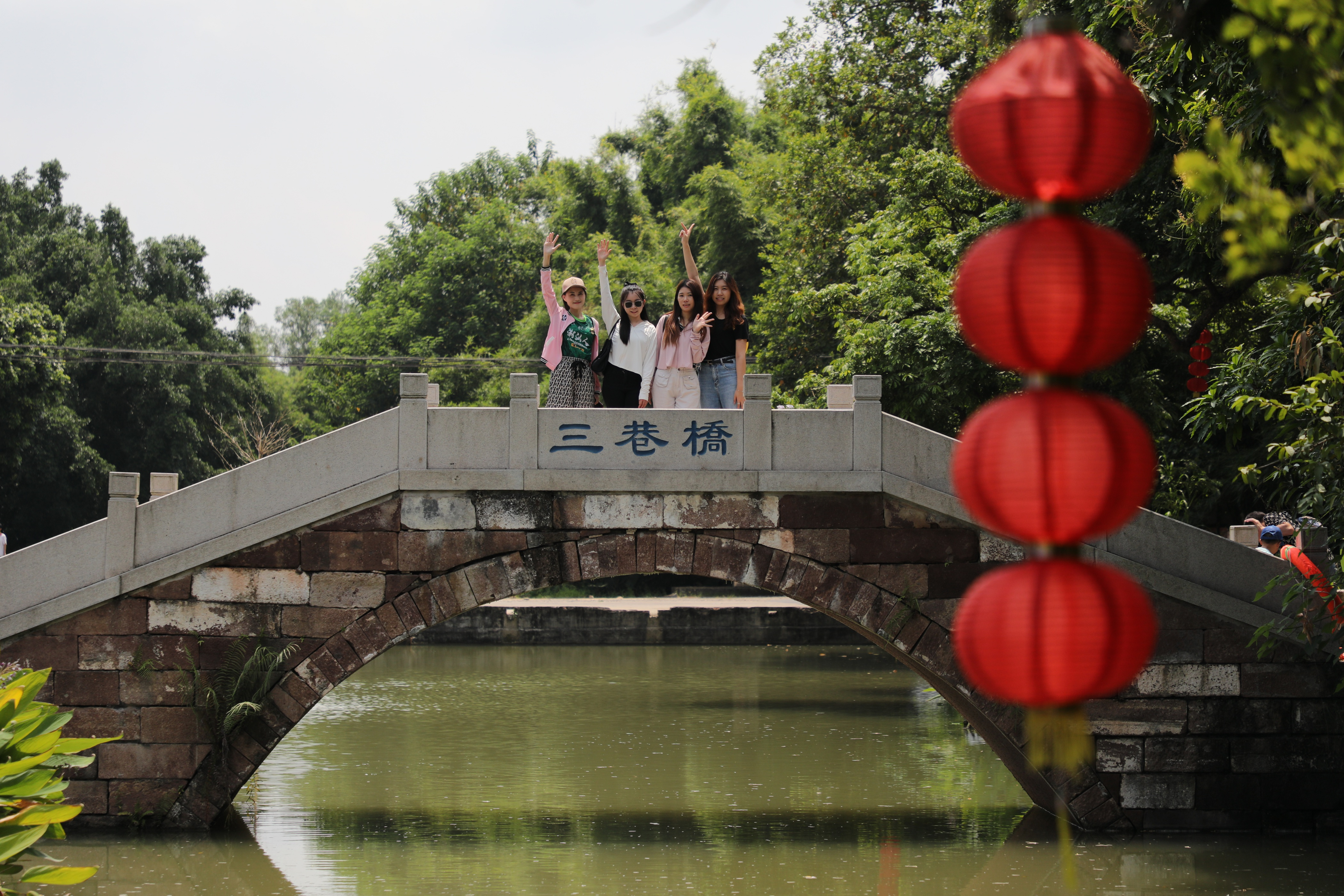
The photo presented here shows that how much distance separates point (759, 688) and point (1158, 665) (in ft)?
26.8

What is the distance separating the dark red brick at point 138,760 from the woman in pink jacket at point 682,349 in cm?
369

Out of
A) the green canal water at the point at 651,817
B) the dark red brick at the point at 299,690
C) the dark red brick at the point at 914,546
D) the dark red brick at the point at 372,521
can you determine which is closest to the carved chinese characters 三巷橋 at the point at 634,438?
the dark red brick at the point at 372,521

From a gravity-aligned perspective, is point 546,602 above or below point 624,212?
below

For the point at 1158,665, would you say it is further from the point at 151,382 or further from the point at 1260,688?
the point at 151,382

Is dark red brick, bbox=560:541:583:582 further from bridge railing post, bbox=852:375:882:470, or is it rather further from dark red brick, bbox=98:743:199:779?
dark red brick, bbox=98:743:199:779

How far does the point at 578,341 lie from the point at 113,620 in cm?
335

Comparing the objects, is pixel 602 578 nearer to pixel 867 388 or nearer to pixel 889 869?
pixel 867 388

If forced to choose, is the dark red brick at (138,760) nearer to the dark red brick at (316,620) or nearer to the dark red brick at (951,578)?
the dark red brick at (316,620)

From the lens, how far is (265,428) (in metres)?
30.7

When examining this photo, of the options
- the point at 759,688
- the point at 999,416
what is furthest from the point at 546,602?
the point at 999,416

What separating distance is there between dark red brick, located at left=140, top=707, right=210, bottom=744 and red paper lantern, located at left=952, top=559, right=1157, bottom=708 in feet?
23.1

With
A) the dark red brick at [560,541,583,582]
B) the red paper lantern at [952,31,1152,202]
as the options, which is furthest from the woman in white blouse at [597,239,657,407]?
the red paper lantern at [952,31,1152,202]

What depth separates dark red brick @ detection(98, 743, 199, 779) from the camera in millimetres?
8734

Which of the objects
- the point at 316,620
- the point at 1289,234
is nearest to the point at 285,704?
the point at 316,620
